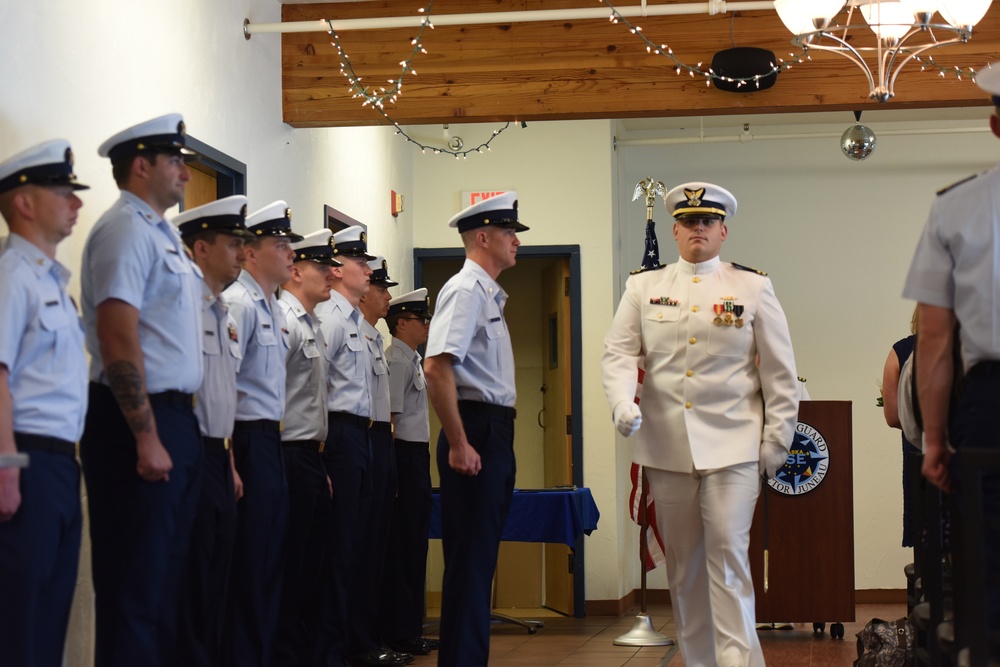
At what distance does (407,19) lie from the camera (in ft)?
18.7

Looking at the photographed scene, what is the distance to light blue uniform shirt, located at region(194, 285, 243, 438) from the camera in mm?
3827

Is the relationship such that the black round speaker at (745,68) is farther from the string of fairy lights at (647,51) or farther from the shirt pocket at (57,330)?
the shirt pocket at (57,330)

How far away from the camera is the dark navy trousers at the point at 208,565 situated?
12.5ft

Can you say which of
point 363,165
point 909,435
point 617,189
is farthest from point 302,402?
point 617,189

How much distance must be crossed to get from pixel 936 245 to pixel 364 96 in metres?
3.84

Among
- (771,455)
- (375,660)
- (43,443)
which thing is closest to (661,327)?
(771,455)

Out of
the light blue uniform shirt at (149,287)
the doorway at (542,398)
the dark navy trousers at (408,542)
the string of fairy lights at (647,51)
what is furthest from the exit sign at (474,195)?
the light blue uniform shirt at (149,287)

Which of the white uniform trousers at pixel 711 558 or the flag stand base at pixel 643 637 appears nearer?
the white uniform trousers at pixel 711 558

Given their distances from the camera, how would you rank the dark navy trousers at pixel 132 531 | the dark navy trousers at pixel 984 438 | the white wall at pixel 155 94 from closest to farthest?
1. the dark navy trousers at pixel 984 438
2. the dark navy trousers at pixel 132 531
3. the white wall at pixel 155 94

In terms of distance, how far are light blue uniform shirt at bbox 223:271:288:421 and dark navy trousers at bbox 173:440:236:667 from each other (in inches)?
17.1

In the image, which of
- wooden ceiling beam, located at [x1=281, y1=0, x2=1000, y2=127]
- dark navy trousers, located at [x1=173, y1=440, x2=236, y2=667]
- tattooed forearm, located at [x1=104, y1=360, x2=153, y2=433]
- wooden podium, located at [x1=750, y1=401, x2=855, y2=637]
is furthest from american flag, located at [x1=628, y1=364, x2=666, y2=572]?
tattooed forearm, located at [x1=104, y1=360, x2=153, y2=433]

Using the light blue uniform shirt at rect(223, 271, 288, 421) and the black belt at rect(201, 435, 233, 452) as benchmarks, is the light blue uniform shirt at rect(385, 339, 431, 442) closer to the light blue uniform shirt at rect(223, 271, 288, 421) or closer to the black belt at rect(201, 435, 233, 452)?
the light blue uniform shirt at rect(223, 271, 288, 421)

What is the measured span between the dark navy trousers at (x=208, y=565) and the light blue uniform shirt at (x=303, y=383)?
100 centimetres

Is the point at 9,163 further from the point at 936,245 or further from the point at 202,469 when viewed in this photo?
the point at 936,245
